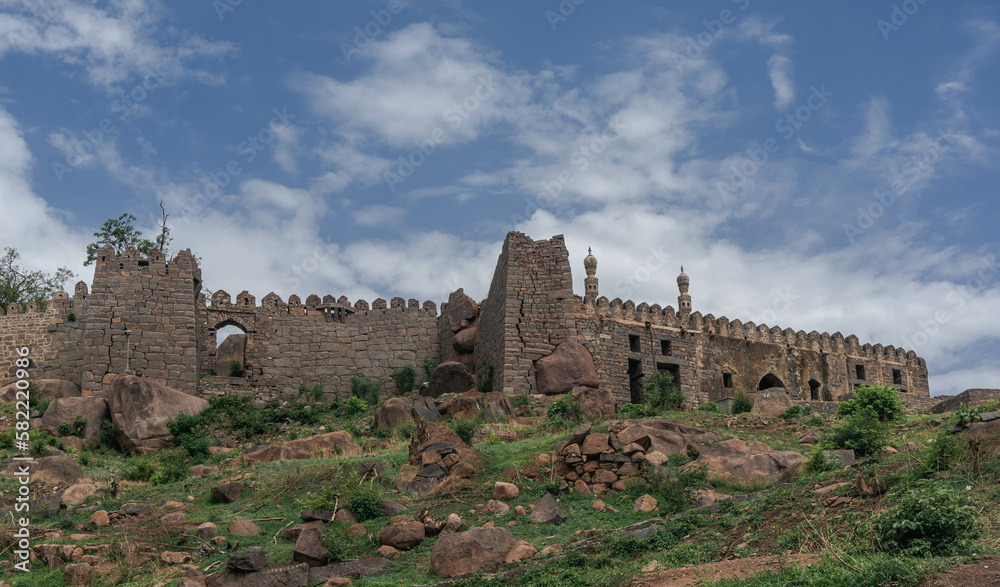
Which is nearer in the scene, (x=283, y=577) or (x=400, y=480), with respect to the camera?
(x=283, y=577)

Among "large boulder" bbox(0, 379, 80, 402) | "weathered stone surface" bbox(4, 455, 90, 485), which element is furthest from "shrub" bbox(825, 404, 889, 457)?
"large boulder" bbox(0, 379, 80, 402)

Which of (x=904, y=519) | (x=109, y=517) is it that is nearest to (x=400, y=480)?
(x=109, y=517)

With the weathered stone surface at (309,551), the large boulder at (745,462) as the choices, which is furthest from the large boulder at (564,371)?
the weathered stone surface at (309,551)

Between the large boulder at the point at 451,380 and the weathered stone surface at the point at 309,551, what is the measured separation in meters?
14.1

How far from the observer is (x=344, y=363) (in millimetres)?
30078

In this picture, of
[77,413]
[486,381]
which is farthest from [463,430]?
[77,413]

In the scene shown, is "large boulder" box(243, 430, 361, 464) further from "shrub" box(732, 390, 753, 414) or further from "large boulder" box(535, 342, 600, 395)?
"shrub" box(732, 390, 753, 414)

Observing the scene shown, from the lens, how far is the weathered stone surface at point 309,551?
12305 mm

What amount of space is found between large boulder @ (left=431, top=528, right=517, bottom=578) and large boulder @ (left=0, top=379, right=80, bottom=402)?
1699cm

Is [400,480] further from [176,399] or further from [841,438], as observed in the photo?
[176,399]

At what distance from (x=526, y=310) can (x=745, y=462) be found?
468 inches

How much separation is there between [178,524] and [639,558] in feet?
23.8

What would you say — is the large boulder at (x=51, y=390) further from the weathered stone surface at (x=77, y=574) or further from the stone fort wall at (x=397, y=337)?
the weathered stone surface at (x=77, y=574)

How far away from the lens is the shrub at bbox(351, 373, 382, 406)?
28.7 meters
